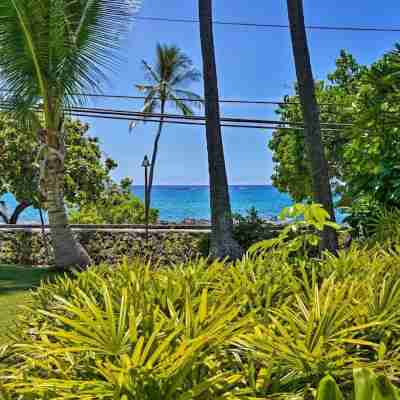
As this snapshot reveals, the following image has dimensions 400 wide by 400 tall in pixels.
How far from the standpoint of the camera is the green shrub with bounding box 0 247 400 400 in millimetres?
937

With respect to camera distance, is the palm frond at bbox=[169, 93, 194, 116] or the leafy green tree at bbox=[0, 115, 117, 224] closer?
the palm frond at bbox=[169, 93, 194, 116]

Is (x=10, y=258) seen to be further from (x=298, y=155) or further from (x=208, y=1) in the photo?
(x=298, y=155)

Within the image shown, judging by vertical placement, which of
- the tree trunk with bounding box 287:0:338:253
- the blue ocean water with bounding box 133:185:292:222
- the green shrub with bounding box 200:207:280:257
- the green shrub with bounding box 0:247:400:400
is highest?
the blue ocean water with bounding box 133:185:292:222

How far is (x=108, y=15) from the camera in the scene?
24.8 ft

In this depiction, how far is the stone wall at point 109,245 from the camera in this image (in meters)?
10.3

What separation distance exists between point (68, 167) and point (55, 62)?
455 inches

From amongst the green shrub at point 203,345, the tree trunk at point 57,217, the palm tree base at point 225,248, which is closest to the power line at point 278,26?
the tree trunk at point 57,217

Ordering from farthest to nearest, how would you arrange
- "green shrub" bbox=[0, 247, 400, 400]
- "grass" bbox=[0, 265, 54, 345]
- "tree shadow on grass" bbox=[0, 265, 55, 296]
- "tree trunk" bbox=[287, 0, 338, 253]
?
1. "tree trunk" bbox=[287, 0, 338, 253]
2. "tree shadow on grass" bbox=[0, 265, 55, 296]
3. "grass" bbox=[0, 265, 54, 345]
4. "green shrub" bbox=[0, 247, 400, 400]

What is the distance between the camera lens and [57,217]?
8.02m

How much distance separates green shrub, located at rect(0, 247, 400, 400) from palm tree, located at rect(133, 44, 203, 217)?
1596cm

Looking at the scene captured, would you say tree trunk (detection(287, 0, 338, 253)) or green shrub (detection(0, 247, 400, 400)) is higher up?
tree trunk (detection(287, 0, 338, 253))

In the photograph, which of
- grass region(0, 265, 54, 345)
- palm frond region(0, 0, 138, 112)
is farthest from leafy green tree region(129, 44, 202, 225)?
grass region(0, 265, 54, 345)

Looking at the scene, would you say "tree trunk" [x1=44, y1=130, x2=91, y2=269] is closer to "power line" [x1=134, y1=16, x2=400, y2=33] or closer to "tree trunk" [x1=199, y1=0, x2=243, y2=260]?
"tree trunk" [x1=199, y1=0, x2=243, y2=260]

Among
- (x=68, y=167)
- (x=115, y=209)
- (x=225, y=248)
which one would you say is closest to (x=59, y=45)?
(x=225, y=248)
